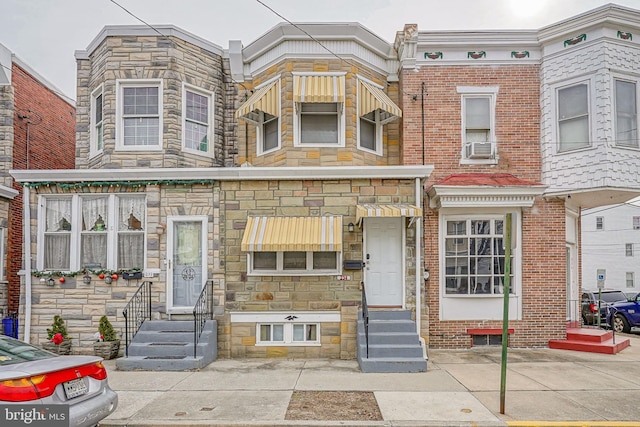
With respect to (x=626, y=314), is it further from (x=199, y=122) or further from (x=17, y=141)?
(x=17, y=141)

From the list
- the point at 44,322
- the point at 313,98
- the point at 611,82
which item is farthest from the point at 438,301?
the point at 44,322

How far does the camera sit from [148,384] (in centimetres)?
768

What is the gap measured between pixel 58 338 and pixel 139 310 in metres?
1.64

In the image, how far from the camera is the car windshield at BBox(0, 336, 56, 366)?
490 cm

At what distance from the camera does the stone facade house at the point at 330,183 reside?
Result: 986cm

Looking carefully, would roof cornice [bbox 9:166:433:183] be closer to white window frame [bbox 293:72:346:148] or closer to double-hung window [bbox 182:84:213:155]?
white window frame [bbox 293:72:346:148]

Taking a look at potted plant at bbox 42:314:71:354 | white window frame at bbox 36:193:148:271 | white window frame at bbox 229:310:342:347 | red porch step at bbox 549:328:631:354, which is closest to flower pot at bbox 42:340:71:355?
potted plant at bbox 42:314:71:354

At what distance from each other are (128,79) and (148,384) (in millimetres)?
7612

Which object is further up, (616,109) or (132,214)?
(616,109)

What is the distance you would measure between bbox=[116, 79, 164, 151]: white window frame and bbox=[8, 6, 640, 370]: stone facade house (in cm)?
5

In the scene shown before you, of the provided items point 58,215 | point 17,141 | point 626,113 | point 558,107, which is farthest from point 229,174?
point 626,113

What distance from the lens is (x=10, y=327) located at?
1108 cm

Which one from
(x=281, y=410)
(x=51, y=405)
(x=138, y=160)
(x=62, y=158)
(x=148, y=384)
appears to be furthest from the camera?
(x=62, y=158)

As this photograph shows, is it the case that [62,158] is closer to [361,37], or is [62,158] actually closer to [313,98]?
[313,98]
